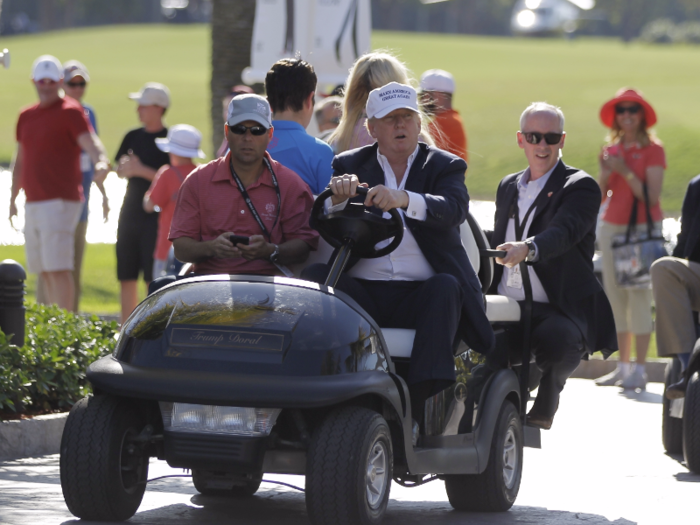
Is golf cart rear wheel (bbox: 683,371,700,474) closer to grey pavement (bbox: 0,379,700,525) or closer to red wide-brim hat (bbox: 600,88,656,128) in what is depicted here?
grey pavement (bbox: 0,379,700,525)

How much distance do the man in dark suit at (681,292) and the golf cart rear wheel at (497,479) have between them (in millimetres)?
1629

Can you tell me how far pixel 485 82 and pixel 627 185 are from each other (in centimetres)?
4913

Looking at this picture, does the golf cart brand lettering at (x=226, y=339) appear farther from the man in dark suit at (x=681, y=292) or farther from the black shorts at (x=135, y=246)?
the black shorts at (x=135, y=246)

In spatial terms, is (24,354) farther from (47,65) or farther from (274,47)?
(274,47)

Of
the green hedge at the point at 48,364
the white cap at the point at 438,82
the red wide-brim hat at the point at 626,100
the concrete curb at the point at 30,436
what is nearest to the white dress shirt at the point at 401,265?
the concrete curb at the point at 30,436

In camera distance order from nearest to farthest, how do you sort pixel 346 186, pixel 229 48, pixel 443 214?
pixel 346 186 → pixel 443 214 → pixel 229 48

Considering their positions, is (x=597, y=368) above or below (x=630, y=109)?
below

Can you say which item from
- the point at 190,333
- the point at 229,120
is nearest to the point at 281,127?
the point at 229,120

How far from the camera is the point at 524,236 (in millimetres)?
6227

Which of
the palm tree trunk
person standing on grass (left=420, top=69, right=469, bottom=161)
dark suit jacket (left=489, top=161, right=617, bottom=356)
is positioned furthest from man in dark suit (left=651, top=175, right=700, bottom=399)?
the palm tree trunk

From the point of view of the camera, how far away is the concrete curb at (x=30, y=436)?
668 cm

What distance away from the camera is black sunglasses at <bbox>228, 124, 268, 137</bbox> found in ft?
17.5

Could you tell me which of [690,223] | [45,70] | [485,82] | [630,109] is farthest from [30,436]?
[485,82]

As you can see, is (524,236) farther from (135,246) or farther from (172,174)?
(135,246)
